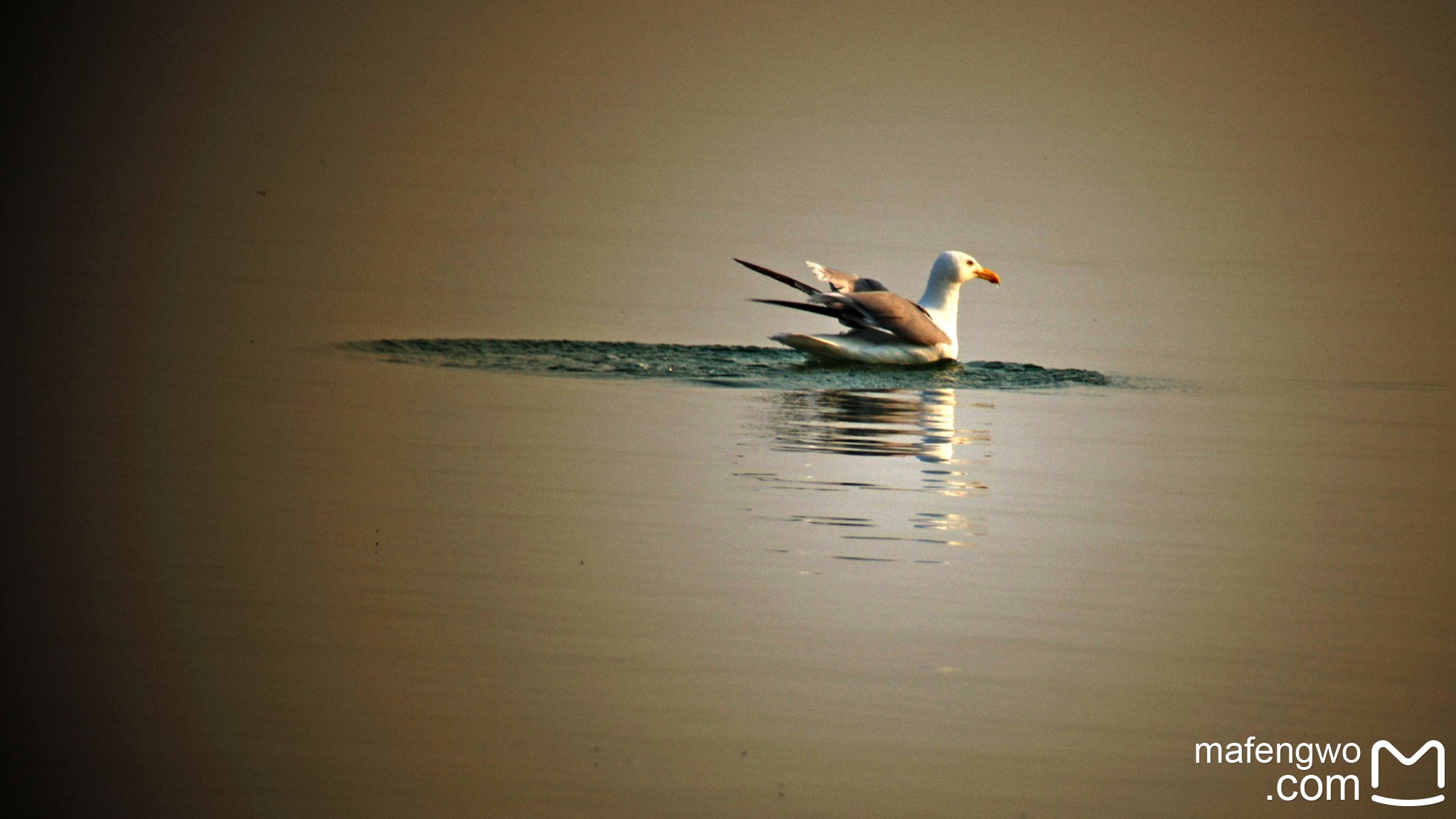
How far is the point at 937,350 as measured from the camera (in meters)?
9.17

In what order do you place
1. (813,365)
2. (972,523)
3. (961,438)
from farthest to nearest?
1. (813,365)
2. (961,438)
3. (972,523)

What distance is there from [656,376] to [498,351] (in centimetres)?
99

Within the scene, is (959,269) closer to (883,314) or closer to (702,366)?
(883,314)

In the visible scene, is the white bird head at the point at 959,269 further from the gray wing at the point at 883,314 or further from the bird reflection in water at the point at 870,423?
the bird reflection in water at the point at 870,423

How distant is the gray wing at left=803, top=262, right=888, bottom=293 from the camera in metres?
9.13

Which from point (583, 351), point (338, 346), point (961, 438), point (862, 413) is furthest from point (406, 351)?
point (961, 438)

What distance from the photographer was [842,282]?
9148 mm

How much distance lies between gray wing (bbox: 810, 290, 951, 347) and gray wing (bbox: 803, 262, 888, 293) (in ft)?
0.42

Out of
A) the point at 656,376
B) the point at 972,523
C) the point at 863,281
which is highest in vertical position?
the point at 863,281

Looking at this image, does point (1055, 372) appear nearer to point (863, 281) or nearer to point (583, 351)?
point (863, 281)

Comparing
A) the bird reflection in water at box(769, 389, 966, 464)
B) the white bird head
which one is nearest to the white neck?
the white bird head

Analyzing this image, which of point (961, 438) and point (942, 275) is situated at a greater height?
point (942, 275)

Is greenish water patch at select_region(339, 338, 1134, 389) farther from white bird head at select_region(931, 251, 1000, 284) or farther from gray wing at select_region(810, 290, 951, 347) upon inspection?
white bird head at select_region(931, 251, 1000, 284)

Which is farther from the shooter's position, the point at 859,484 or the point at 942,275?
the point at 942,275
